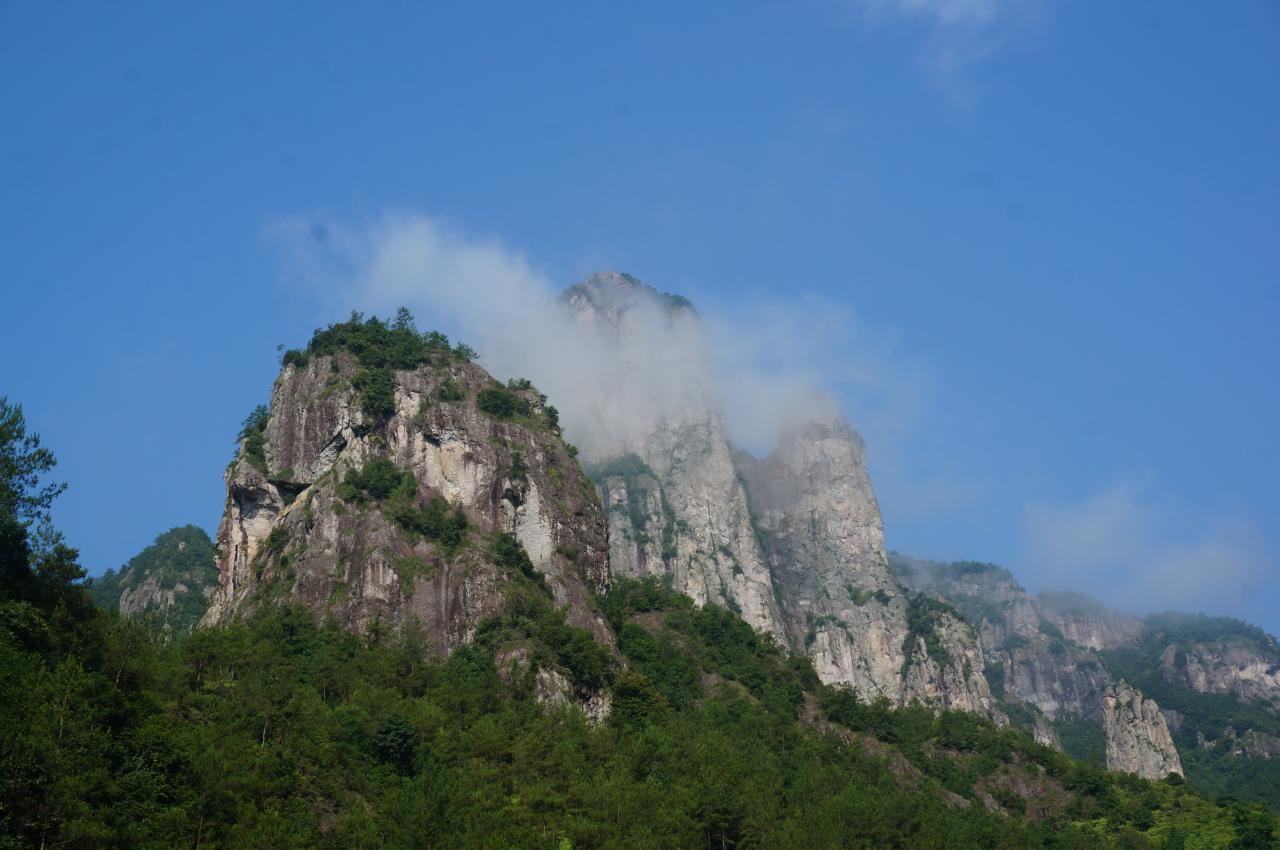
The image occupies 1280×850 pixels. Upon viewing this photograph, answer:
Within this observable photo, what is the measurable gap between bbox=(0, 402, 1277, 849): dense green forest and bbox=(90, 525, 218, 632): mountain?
54984 millimetres

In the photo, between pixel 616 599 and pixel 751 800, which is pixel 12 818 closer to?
pixel 751 800

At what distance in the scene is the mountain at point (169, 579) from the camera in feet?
451

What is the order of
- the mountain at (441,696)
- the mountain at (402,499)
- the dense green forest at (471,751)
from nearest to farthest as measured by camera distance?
the dense green forest at (471,751)
the mountain at (441,696)
the mountain at (402,499)

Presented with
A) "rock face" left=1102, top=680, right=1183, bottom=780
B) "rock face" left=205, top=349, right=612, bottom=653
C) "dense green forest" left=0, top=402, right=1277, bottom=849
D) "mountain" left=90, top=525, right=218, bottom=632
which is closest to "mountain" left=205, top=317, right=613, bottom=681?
"rock face" left=205, top=349, right=612, bottom=653

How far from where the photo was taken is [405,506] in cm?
9394

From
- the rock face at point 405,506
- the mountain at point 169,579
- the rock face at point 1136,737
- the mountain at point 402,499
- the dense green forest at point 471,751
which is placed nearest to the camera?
the dense green forest at point 471,751

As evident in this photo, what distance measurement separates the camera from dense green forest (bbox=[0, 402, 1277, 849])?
51625mm

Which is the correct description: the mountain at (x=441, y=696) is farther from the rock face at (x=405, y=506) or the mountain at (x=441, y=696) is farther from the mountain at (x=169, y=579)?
the mountain at (x=169, y=579)

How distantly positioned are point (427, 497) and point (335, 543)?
29.6ft

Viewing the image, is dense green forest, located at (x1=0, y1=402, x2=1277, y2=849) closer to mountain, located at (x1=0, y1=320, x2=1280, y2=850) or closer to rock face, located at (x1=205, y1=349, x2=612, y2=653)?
mountain, located at (x1=0, y1=320, x2=1280, y2=850)

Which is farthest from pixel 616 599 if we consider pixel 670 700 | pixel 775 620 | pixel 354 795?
pixel 775 620

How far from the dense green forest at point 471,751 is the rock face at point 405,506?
322 centimetres

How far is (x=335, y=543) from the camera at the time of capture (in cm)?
9019

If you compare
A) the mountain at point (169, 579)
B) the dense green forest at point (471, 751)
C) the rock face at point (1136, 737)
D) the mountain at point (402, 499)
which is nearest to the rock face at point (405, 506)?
the mountain at point (402, 499)
